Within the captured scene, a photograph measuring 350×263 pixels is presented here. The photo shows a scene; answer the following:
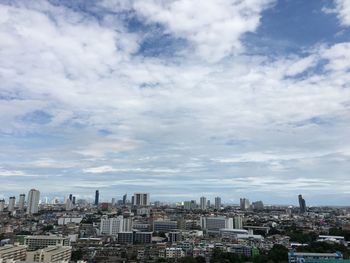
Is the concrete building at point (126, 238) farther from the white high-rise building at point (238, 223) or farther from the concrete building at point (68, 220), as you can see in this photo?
the white high-rise building at point (238, 223)

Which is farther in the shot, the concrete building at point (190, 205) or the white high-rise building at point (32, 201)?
the concrete building at point (190, 205)

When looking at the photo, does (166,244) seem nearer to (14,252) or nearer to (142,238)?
(142,238)

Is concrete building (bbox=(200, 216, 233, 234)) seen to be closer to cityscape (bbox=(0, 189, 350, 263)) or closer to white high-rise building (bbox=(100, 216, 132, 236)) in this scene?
cityscape (bbox=(0, 189, 350, 263))

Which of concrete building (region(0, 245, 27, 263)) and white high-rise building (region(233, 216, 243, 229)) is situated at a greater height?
white high-rise building (region(233, 216, 243, 229))

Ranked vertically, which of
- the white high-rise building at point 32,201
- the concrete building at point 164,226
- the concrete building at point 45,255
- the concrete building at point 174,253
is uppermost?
the white high-rise building at point 32,201

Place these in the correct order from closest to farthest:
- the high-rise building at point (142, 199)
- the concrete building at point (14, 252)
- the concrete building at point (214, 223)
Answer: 1. the concrete building at point (14, 252)
2. the concrete building at point (214, 223)
3. the high-rise building at point (142, 199)

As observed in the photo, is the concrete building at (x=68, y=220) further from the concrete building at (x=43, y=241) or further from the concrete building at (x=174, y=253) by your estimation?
the concrete building at (x=174, y=253)

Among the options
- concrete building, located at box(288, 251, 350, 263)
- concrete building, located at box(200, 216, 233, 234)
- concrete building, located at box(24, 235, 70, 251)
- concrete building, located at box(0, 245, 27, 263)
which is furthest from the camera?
concrete building, located at box(200, 216, 233, 234)

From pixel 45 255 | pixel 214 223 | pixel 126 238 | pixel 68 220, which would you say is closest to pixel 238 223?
pixel 214 223

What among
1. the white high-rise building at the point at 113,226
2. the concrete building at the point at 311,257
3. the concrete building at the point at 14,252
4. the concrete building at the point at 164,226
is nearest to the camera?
the concrete building at the point at 14,252

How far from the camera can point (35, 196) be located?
4947cm

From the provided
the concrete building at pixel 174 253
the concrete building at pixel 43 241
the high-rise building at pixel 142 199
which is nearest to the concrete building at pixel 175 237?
the concrete building at pixel 174 253

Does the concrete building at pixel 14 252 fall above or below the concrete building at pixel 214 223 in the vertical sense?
below

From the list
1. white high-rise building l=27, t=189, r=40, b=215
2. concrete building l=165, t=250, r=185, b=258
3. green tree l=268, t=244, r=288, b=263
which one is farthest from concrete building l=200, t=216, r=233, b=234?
white high-rise building l=27, t=189, r=40, b=215
